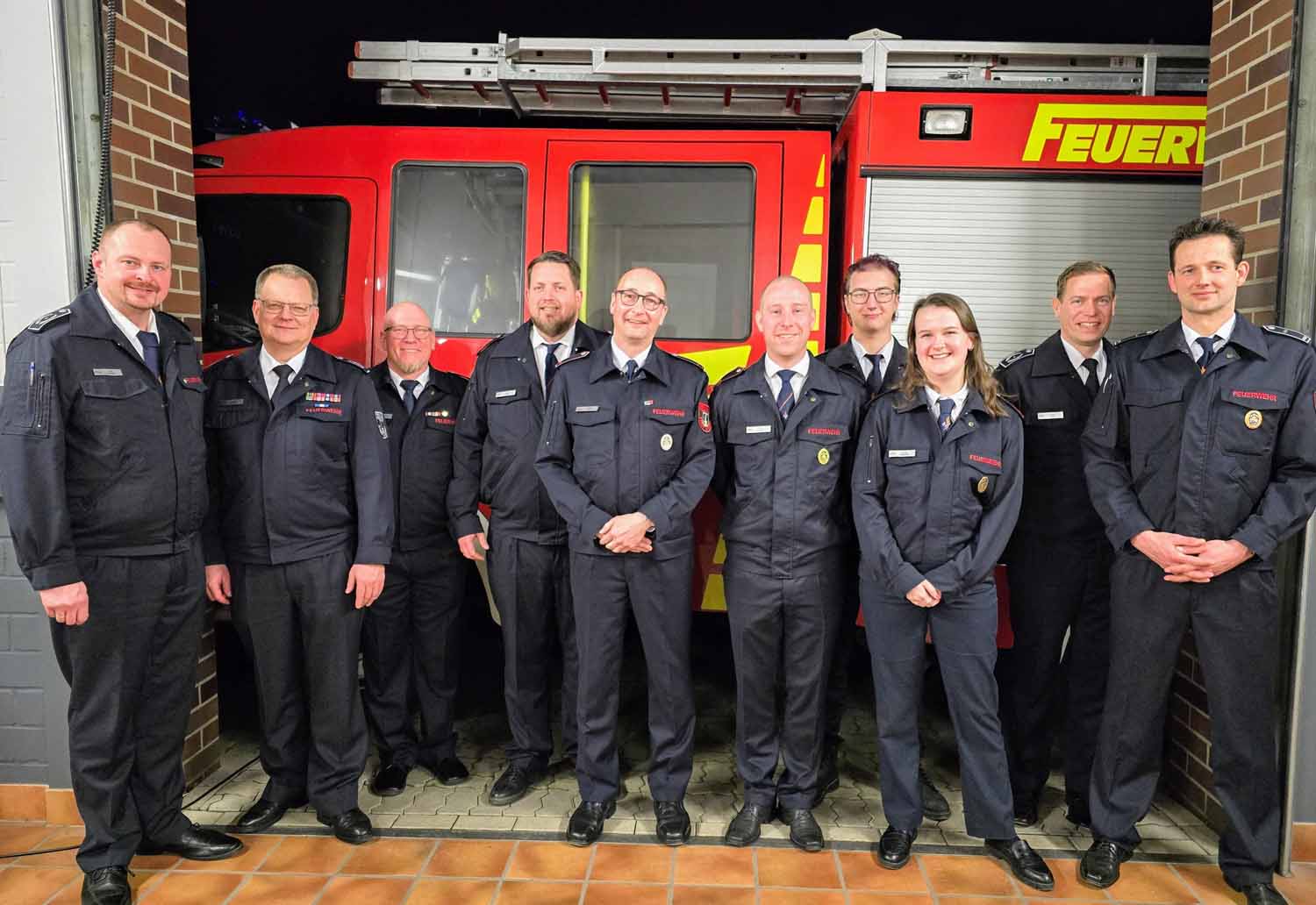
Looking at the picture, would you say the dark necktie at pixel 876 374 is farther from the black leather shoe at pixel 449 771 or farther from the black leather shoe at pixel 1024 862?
the black leather shoe at pixel 449 771

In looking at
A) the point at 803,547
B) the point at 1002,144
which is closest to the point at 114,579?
the point at 803,547

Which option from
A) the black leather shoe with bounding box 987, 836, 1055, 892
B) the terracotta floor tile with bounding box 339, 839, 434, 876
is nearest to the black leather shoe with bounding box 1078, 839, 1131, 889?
the black leather shoe with bounding box 987, 836, 1055, 892

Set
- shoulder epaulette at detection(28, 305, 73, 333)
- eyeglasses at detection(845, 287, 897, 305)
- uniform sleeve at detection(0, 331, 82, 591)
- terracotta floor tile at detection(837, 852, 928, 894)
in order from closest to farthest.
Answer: uniform sleeve at detection(0, 331, 82, 591) < shoulder epaulette at detection(28, 305, 73, 333) < terracotta floor tile at detection(837, 852, 928, 894) < eyeglasses at detection(845, 287, 897, 305)

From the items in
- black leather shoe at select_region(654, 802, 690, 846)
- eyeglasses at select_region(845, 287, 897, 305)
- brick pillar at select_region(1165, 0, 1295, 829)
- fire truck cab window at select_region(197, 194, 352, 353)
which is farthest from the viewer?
fire truck cab window at select_region(197, 194, 352, 353)

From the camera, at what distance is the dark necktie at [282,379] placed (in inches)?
109

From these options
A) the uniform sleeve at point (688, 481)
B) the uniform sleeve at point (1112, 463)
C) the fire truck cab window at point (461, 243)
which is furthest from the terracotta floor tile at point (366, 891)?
the uniform sleeve at point (1112, 463)

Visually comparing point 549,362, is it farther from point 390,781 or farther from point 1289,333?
point 1289,333

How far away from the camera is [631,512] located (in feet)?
9.20

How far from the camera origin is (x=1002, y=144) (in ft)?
11.6

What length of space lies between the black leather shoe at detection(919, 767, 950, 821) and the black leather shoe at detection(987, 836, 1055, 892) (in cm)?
26

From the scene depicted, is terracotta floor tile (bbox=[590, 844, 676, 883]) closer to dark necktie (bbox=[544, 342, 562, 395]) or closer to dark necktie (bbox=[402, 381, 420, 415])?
dark necktie (bbox=[544, 342, 562, 395])

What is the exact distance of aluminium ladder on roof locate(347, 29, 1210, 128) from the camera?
354 cm

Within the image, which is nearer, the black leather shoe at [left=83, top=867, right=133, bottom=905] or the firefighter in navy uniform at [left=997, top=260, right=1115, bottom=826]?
the black leather shoe at [left=83, top=867, right=133, bottom=905]

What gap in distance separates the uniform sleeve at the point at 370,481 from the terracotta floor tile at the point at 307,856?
97cm
